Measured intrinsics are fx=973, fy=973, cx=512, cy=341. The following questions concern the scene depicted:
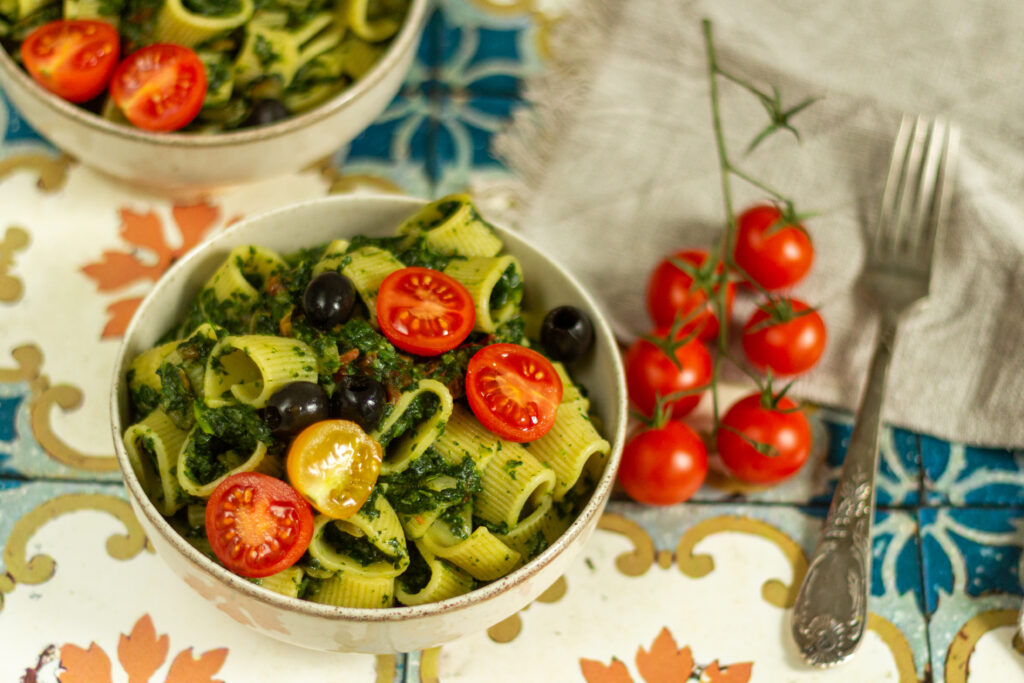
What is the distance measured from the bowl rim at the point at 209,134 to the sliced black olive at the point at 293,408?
78cm

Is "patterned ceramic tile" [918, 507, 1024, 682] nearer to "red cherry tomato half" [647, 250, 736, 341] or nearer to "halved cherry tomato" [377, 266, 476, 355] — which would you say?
"red cherry tomato half" [647, 250, 736, 341]

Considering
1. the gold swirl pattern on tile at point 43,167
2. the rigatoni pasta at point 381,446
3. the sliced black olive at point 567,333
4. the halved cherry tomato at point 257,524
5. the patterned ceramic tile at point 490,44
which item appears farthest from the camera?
the patterned ceramic tile at point 490,44

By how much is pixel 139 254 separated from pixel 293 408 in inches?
41.3

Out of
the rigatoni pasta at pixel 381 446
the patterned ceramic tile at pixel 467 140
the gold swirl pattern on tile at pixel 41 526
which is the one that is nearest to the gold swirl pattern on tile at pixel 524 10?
the patterned ceramic tile at pixel 467 140

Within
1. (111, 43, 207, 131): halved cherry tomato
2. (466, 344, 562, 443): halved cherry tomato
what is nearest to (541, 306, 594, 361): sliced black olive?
(466, 344, 562, 443): halved cherry tomato

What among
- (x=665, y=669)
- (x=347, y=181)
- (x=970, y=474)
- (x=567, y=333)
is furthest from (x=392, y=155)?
(x=970, y=474)

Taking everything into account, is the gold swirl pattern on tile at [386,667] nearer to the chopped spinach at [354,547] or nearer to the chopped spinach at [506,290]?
the chopped spinach at [354,547]

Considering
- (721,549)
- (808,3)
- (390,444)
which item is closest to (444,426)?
(390,444)

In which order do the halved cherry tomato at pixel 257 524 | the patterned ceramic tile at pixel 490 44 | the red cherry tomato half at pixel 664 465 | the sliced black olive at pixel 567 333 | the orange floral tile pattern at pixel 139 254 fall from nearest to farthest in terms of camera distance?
the halved cherry tomato at pixel 257 524 → the sliced black olive at pixel 567 333 → the red cherry tomato half at pixel 664 465 → the orange floral tile pattern at pixel 139 254 → the patterned ceramic tile at pixel 490 44

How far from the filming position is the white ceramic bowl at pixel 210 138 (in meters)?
2.18

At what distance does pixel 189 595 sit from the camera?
80.8 inches

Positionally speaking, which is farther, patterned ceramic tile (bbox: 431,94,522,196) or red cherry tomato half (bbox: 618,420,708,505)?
patterned ceramic tile (bbox: 431,94,522,196)

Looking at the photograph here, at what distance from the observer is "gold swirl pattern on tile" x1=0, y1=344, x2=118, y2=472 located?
2.20 m

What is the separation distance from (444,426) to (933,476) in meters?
1.26
